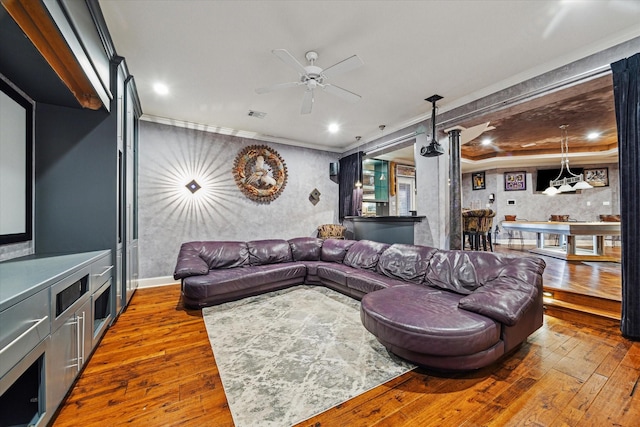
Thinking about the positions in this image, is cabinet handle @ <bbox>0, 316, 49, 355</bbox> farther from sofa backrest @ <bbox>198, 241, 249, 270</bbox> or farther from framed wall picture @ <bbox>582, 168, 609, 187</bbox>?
framed wall picture @ <bbox>582, 168, 609, 187</bbox>

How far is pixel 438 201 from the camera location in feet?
13.6

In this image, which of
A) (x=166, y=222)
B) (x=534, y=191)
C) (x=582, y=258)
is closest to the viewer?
(x=166, y=222)

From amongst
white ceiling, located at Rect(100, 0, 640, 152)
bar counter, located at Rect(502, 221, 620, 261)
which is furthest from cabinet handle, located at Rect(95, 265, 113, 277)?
bar counter, located at Rect(502, 221, 620, 261)

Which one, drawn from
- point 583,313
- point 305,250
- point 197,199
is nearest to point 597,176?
point 583,313

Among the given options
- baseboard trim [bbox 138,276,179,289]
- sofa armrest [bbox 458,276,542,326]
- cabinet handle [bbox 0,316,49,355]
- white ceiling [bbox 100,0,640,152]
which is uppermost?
white ceiling [bbox 100,0,640,152]

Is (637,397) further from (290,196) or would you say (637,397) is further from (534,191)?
(534,191)

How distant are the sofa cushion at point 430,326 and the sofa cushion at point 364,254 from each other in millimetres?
1530

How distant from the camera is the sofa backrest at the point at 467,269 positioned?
260cm

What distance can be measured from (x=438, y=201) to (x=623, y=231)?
200 cm

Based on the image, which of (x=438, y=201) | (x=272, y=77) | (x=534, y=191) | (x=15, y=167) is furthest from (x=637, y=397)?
(x=534, y=191)

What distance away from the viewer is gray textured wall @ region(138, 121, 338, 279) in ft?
14.5

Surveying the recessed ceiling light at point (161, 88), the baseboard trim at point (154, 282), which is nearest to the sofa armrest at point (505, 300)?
the recessed ceiling light at point (161, 88)

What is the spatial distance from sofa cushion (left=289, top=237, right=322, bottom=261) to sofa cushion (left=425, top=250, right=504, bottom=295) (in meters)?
2.18

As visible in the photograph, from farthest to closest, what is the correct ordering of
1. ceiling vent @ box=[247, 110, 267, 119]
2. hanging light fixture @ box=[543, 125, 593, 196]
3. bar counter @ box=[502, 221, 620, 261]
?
1. hanging light fixture @ box=[543, 125, 593, 196]
2. bar counter @ box=[502, 221, 620, 261]
3. ceiling vent @ box=[247, 110, 267, 119]
